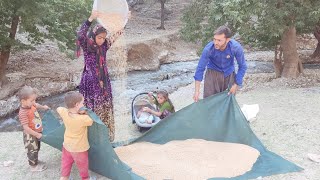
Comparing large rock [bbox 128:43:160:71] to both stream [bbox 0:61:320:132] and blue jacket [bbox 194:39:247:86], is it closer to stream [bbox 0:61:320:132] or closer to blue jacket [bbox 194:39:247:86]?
stream [bbox 0:61:320:132]

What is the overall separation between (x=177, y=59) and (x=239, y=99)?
303 inches

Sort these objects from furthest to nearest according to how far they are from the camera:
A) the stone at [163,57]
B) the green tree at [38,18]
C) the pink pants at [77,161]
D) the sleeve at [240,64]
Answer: the stone at [163,57] < the green tree at [38,18] < the sleeve at [240,64] < the pink pants at [77,161]

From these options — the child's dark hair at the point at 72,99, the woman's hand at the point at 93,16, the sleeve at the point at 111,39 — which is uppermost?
the woman's hand at the point at 93,16

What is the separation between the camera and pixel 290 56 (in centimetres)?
955

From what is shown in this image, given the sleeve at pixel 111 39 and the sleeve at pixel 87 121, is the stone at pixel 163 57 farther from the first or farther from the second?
the sleeve at pixel 87 121

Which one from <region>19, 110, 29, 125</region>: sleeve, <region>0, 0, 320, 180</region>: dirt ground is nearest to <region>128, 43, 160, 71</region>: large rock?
<region>0, 0, 320, 180</region>: dirt ground

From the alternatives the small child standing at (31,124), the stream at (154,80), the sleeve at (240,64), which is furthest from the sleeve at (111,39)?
the stream at (154,80)

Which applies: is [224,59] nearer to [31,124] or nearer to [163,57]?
[31,124]

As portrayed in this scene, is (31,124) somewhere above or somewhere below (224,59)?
below

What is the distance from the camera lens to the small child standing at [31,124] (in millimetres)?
3988

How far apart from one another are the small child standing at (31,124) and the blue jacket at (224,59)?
1.87 m

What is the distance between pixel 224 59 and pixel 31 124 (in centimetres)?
231

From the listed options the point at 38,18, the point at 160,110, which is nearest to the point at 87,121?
the point at 160,110

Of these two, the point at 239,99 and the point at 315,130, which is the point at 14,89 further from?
the point at 315,130
